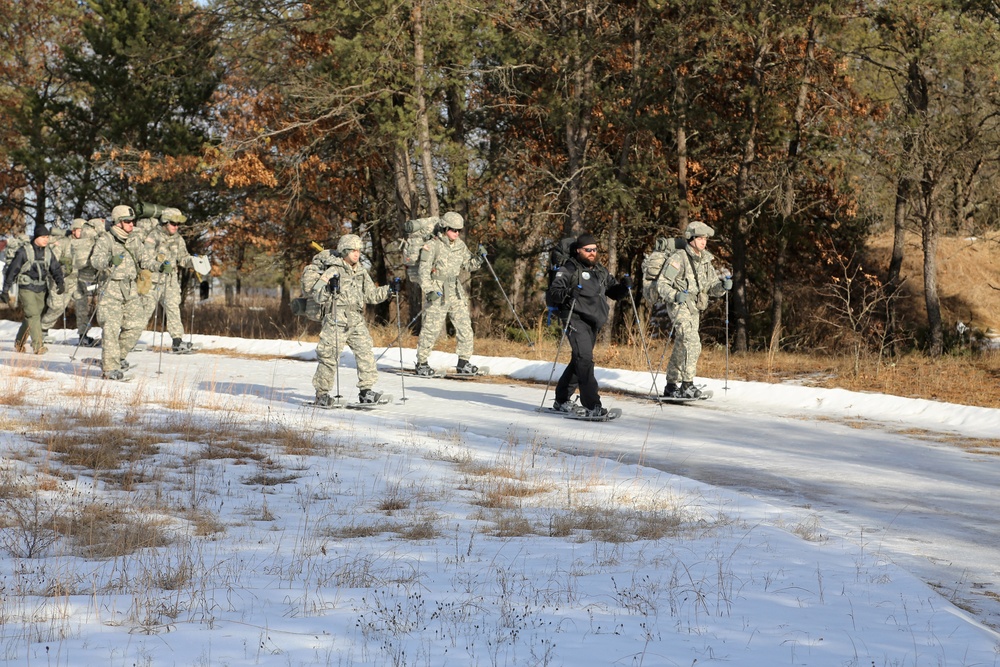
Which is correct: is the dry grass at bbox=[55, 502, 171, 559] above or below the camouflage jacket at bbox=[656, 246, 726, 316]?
below

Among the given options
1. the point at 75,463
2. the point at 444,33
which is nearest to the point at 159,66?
Answer: the point at 444,33

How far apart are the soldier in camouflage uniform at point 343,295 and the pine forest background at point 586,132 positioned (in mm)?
8781

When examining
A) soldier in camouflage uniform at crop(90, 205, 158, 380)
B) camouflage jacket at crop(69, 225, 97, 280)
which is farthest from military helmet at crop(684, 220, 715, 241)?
camouflage jacket at crop(69, 225, 97, 280)

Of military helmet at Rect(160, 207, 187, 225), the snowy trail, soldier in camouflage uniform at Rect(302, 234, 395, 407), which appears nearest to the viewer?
the snowy trail

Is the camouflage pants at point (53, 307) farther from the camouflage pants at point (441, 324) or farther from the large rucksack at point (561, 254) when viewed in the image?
the large rucksack at point (561, 254)

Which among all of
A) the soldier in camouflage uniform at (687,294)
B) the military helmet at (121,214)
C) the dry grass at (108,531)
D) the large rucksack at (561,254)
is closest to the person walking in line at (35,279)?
the military helmet at (121,214)

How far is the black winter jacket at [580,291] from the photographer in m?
13.7

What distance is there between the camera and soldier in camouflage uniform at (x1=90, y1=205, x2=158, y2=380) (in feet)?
53.2

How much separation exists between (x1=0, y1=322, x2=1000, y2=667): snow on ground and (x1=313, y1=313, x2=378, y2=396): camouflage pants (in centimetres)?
42

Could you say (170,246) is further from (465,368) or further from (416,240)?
(465,368)

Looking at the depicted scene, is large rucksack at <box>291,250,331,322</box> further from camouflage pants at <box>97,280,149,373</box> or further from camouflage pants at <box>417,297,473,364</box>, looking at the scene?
camouflage pants at <box>417,297,473,364</box>

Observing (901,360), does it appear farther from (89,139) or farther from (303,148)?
(89,139)

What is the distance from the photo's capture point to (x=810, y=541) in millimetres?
7840

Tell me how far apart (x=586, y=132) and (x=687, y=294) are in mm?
11023
